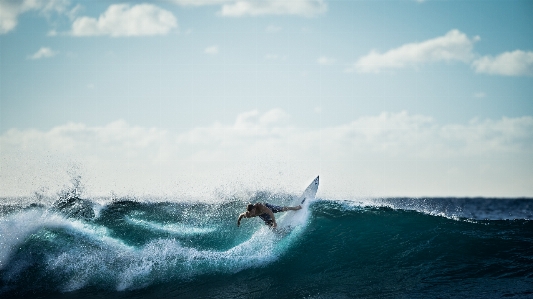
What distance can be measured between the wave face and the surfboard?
0.25m

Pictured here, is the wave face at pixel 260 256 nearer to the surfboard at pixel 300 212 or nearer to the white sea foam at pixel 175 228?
the white sea foam at pixel 175 228

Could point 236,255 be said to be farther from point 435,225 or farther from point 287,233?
point 435,225

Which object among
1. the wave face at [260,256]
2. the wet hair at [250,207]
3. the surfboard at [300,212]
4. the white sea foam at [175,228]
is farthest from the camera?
the white sea foam at [175,228]

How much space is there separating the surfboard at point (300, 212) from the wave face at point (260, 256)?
9.7 inches

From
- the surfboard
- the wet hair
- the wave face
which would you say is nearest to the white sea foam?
the wave face

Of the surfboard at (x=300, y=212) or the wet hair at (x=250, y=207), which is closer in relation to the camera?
the wet hair at (x=250, y=207)

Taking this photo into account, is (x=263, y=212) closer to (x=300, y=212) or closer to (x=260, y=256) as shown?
(x=260, y=256)

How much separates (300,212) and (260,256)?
231 centimetres

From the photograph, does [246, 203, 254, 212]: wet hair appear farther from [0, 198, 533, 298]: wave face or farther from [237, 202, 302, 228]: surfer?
[0, 198, 533, 298]: wave face

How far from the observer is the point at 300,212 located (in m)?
12.1

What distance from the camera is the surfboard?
11.6m

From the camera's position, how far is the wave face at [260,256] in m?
9.11

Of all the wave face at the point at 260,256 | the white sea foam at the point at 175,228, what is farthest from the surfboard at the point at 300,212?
the white sea foam at the point at 175,228

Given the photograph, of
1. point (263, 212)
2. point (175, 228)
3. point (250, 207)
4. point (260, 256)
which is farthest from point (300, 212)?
point (175, 228)
